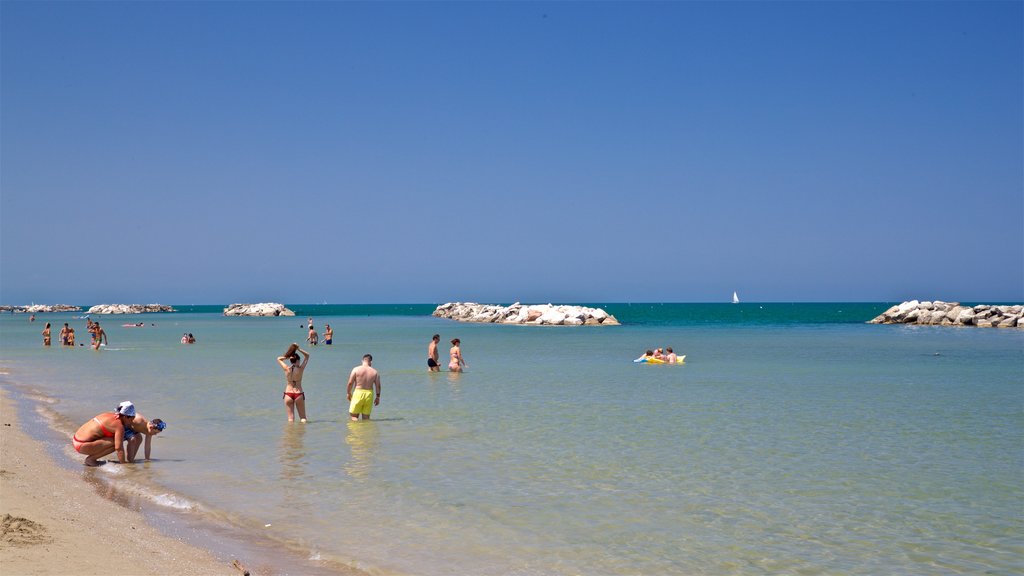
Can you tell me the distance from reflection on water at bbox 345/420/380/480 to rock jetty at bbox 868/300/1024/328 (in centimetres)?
7774

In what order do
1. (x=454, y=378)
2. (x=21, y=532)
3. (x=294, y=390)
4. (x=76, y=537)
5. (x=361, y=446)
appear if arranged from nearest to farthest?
(x=21, y=532) < (x=76, y=537) < (x=361, y=446) < (x=294, y=390) < (x=454, y=378)

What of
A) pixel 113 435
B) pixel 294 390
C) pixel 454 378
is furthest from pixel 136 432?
pixel 454 378

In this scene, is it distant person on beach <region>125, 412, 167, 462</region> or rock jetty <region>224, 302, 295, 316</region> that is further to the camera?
rock jetty <region>224, 302, 295, 316</region>

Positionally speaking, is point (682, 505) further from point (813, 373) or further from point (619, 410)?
point (813, 373)

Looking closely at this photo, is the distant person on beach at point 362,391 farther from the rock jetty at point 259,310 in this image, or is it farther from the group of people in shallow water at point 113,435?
the rock jetty at point 259,310

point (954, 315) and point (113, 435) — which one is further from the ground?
point (954, 315)

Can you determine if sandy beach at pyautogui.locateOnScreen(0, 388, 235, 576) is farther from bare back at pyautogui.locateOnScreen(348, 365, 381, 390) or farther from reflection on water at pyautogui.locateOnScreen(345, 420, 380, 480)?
bare back at pyautogui.locateOnScreen(348, 365, 381, 390)

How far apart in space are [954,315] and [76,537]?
3590 inches

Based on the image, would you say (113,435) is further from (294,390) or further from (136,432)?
(294,390)

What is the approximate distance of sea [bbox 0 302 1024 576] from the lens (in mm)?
8875

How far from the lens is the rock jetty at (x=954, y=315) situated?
254 feet

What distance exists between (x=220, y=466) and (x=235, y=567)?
18.4 ft

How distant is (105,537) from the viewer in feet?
28.2

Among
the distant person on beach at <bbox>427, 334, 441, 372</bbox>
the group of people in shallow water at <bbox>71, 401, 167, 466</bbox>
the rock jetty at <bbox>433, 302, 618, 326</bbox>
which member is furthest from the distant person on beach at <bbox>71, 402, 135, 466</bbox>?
the rock jetty at <bbox>433, 302, 618, 326</bbox>
